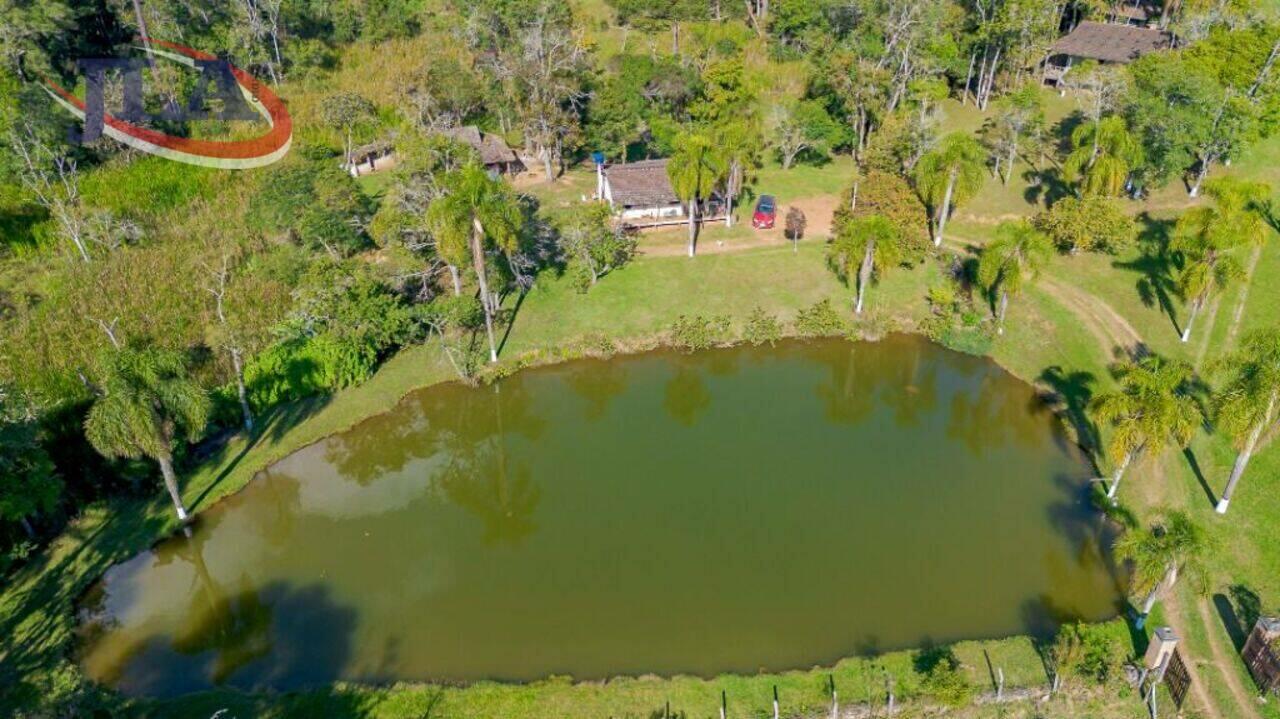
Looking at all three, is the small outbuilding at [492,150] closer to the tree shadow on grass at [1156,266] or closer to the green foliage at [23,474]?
the green foliage at [23,474]

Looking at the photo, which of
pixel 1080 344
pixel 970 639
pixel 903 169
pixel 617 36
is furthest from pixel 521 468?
pixel 617 36

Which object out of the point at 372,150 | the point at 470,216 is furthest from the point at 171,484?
the point at 372,150

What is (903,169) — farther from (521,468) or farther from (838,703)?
(838,703)

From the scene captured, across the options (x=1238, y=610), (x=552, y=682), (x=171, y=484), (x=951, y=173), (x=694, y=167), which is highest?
(x=951, y=173)

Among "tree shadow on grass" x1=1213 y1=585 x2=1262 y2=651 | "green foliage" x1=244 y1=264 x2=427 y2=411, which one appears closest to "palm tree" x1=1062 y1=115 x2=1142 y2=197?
"tree shadow on grass" x1=1213 y1=585 x2=1262 y2=651

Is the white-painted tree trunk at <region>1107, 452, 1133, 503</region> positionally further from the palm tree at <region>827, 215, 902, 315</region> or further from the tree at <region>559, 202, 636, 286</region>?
the tree at <region>559, 202, 636, 286</region>

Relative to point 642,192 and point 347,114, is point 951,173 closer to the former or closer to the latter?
point 642,192

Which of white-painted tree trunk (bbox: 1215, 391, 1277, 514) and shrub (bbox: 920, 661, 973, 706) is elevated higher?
white-painted tree trunk (bbox: 1215, 391, 1277, 514)
